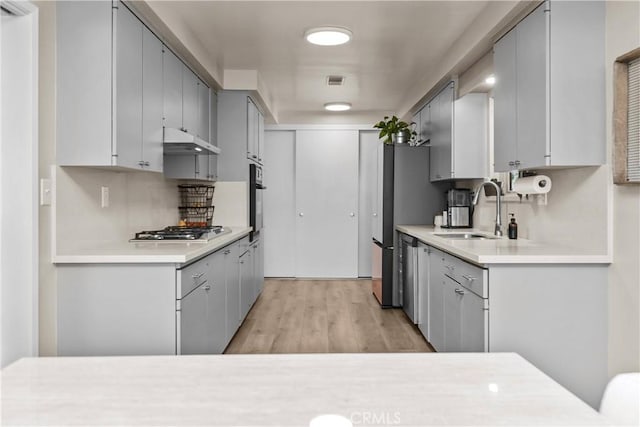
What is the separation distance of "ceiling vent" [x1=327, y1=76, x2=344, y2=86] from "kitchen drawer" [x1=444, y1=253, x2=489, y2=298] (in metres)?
2.67

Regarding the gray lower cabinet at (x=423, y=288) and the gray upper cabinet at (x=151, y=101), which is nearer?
the gray upper cabinet at (x=151, y=101)

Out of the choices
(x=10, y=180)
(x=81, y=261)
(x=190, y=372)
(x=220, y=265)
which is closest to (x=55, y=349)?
(x=81, y=261)

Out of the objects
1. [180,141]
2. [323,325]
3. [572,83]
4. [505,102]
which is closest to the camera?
[572,83]

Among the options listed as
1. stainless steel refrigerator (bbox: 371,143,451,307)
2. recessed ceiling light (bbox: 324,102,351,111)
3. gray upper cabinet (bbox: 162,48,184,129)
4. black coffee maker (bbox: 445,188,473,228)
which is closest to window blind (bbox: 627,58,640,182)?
black coffee maker (bbox: 445,188,473,228)

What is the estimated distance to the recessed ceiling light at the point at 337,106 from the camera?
21.1ft

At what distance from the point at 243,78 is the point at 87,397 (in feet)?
14.4

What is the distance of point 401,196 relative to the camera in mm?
5020

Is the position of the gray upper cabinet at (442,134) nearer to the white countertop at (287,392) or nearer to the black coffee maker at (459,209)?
the black coffee maker at (459,209)

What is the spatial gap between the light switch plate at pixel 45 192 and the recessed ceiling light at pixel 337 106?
452 cm

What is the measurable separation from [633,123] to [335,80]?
3375 mm

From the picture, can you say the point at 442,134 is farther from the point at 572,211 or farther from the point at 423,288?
the point at 572,211

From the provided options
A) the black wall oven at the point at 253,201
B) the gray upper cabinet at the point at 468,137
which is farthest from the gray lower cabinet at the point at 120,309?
the gray upper cabinet at the point at 468,137

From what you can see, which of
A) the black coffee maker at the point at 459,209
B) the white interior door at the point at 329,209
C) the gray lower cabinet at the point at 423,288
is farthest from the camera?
the white interior door at the point at 329,209

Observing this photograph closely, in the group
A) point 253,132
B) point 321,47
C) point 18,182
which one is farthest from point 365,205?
point 18,182
